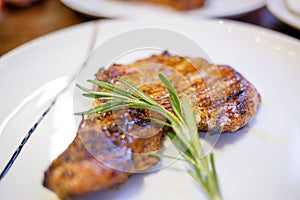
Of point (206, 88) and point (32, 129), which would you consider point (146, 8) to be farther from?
point (32, 129)

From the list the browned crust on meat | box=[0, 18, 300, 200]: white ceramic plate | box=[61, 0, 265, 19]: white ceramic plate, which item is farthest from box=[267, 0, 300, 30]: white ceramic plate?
the browned crust on meat

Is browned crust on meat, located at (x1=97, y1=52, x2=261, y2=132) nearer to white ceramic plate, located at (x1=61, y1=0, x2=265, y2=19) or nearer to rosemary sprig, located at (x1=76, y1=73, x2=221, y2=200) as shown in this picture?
rosemary sprig, located at (x1=76, y1=73, x2=221, y2=200)

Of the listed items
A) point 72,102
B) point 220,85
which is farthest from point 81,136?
point 220,85

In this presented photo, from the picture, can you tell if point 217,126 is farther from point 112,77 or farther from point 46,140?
point 46,140

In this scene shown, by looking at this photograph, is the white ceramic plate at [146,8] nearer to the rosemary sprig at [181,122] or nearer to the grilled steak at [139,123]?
the grilled steak at [139,123]

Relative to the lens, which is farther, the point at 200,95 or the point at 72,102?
the point at 72,102

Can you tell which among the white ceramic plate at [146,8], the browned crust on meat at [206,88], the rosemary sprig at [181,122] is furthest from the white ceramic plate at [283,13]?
the rosemary sprig at [181,122]
